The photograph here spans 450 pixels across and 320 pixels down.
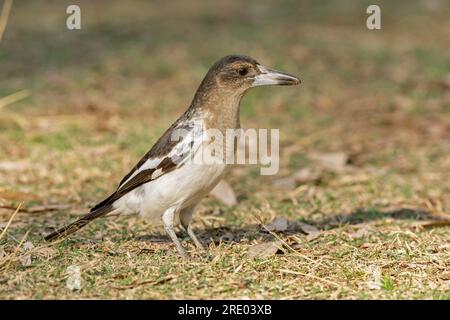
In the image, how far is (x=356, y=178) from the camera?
280 inches

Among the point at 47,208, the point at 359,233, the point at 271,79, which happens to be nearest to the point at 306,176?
the point at 359,233

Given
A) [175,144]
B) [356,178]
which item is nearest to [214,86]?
[175,144]

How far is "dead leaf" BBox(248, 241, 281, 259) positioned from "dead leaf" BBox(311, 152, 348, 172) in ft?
8.59

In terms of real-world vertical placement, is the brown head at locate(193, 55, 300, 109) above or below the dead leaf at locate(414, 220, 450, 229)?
above

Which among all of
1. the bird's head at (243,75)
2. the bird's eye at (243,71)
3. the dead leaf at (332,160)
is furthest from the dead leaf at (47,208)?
the dead leaf at (332,160)

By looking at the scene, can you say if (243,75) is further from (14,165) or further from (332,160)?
(14,165)

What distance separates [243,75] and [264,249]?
46.3 inches

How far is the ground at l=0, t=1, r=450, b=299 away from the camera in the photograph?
445cm

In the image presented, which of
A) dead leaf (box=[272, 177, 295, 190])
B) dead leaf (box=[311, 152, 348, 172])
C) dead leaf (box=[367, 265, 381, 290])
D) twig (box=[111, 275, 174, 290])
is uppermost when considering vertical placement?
twig (box=[111, 275, 174, 290])

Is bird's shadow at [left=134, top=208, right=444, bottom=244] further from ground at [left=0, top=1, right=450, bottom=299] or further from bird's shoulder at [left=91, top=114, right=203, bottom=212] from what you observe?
bird's shoulder at [left=91, top=114, right=203, bottom=212]

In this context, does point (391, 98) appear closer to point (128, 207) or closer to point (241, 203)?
point (241, 203)

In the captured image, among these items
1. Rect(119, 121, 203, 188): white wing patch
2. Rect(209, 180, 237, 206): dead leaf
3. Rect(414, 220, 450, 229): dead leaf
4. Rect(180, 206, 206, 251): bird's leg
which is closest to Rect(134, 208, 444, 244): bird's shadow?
Rect(180, 206, 206, 251): bird's leg

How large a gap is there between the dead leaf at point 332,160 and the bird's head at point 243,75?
2274 millimetres

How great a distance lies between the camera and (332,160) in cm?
763
